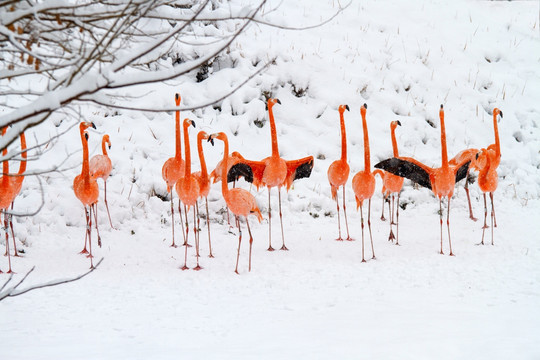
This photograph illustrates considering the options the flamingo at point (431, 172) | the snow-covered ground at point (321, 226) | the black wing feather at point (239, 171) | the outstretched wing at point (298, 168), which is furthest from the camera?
the outstretched wing at point (298, 168)

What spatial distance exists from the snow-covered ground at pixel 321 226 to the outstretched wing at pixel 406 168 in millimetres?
865

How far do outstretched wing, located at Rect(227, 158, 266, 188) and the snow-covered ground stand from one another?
78cm

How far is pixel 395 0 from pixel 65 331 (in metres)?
12.0

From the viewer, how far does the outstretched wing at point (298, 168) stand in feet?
21.1

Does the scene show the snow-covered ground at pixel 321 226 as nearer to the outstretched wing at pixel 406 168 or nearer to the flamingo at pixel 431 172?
the flamingo at pixel 431 172

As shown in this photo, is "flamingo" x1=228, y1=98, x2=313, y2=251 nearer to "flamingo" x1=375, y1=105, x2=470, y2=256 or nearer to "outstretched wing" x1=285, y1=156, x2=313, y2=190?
"outstretched wing" x1=285, y1=156, x2=313, y2=190

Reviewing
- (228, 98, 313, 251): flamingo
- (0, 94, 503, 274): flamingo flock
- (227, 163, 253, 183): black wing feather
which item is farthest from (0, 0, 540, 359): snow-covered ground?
(227, 163, 253, 183): black wing feather

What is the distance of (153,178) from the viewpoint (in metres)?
7.29

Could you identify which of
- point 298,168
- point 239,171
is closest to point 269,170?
point 239,171

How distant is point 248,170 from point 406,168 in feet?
6.10

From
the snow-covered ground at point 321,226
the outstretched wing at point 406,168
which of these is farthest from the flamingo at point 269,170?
the outstretched wing at point 406,168

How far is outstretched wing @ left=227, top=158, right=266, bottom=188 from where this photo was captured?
600cm

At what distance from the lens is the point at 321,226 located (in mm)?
6809

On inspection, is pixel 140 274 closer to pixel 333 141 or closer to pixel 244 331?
pixel 244 331
